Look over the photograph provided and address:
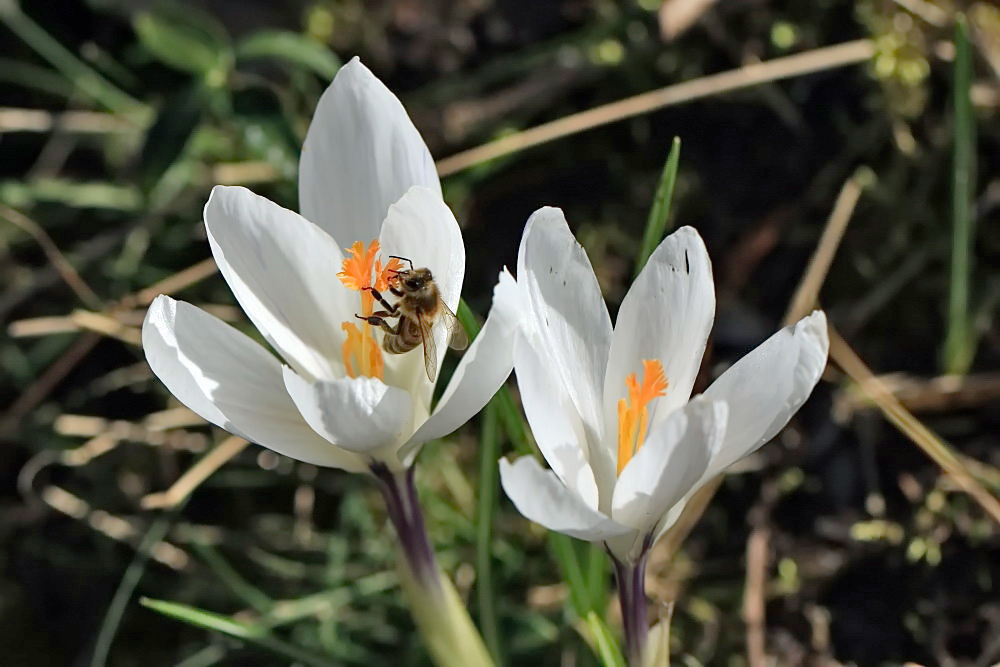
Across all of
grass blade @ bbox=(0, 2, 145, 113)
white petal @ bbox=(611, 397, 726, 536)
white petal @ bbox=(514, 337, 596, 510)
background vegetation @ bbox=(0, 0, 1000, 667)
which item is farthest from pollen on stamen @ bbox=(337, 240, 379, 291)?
grass blade @ bbox=(0, 2, 145, 113)

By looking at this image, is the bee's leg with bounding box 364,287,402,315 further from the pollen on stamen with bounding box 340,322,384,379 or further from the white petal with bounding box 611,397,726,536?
the white petal with bounding box 611,397,726,536

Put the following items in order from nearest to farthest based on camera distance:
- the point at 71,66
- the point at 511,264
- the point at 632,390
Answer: the point at 632,390 < the point at 511,264 < the point at 71,66

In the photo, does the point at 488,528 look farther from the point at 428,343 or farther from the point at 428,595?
the point at 428,343

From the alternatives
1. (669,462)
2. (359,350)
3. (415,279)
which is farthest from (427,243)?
(669,462)

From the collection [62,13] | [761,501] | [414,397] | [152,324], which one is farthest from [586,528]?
[62,13]

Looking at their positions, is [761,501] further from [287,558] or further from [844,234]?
[287,558]
